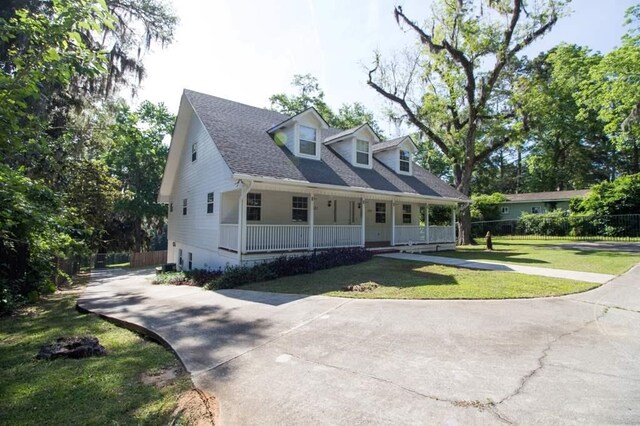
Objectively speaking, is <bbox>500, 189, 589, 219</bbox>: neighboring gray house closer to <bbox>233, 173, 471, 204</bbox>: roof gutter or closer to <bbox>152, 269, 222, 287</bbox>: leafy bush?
<bbox>233, 173, 471, 204</bbox>: roof gutter

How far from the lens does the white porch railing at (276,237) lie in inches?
460

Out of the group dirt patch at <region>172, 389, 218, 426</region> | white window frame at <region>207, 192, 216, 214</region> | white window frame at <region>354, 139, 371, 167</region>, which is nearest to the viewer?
dirt patch at <region>172, 389, 218, 426</region>

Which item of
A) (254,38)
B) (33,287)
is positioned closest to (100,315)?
(33,287)

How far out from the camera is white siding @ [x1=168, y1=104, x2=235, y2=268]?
516 inches

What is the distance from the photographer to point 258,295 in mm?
8688

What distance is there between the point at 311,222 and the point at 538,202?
107ft

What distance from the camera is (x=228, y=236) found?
12.4m

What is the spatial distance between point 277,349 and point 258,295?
4012 millimetres

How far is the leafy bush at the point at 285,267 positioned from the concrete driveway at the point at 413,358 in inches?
103

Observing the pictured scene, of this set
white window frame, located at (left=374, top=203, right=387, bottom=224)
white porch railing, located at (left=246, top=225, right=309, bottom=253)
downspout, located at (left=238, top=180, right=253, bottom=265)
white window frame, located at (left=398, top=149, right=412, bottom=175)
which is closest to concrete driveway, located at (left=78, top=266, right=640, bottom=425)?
downspout, located at (left=238, top=180, right=253, bottom=265)

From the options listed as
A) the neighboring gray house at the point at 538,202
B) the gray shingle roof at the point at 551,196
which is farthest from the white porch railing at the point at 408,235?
the gray shingle roof at the point at 551,196

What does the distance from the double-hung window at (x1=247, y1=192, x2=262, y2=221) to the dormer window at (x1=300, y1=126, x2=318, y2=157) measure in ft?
9.20

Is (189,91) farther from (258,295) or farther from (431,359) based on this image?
(431,359)

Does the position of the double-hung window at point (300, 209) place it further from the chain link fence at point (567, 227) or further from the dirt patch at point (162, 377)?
the chain link fence at point (567, 227)
